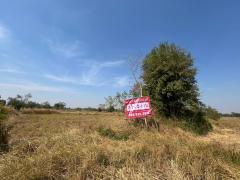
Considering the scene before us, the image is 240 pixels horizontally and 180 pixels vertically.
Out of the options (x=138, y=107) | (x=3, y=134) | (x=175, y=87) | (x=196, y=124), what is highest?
(x=175, y=87)

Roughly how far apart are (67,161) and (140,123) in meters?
8.60


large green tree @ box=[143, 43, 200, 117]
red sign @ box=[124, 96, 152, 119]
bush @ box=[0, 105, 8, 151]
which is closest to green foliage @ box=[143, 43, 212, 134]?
large green tree @ box=[143, 43, 200, 117]

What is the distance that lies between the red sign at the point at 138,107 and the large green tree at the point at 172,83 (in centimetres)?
386

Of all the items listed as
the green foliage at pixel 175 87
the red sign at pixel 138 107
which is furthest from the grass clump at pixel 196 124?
the red sign at pixel 138 107

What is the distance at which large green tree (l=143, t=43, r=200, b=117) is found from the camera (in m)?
15.3

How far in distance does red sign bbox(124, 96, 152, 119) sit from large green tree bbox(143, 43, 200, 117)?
3.86 metres

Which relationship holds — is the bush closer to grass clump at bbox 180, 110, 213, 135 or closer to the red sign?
the red sign

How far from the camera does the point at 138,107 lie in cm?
1196

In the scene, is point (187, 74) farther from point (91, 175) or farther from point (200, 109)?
point (91, 175)

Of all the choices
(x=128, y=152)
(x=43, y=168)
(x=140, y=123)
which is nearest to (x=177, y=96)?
(x=140, y=123)

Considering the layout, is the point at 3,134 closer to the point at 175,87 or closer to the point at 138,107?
the point at 138,107

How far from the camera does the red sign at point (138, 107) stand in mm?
11688

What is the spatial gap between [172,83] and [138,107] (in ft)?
13.8

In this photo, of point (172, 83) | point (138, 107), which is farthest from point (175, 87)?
point (138, 107)
